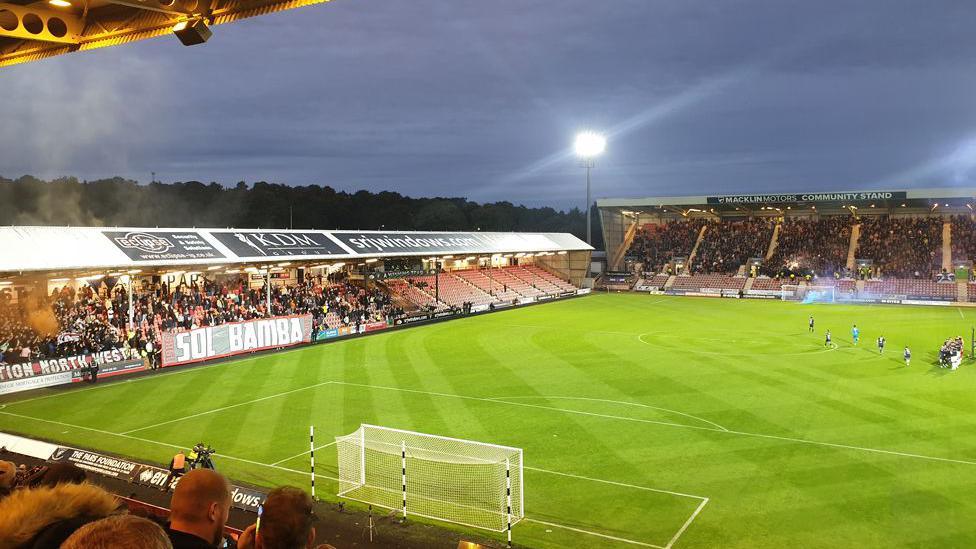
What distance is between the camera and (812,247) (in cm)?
6844

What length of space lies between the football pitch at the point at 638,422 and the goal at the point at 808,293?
72.4 feet

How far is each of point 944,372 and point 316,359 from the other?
27228mm

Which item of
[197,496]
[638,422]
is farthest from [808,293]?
[197,496]

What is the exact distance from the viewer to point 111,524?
7.70ft

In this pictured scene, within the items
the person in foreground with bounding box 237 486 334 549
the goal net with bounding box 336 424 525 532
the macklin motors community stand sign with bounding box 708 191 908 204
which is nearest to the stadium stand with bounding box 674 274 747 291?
the macklin motors community stand sign with bounding box 708 191 908 204

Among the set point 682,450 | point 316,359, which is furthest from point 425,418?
point 316,359

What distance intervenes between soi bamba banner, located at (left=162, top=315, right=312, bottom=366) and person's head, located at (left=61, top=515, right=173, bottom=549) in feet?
101

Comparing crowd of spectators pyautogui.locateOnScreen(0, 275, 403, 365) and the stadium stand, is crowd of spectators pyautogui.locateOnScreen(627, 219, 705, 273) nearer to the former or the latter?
the stadium stand

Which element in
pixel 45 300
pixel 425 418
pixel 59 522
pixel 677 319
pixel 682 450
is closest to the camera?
pixel 59 522

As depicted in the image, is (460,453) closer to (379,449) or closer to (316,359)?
(379,449)

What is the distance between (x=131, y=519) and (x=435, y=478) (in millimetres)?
13522

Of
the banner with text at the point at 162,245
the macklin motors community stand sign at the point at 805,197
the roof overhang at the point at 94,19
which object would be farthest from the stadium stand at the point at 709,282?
the roof overhang at the point at 94,19

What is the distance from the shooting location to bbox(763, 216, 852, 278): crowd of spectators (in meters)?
65.9

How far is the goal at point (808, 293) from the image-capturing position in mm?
59000
